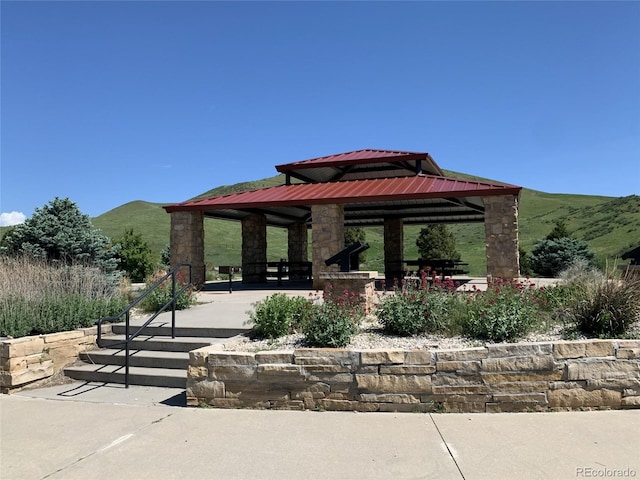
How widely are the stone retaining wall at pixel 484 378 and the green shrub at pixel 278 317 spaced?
1315 mm

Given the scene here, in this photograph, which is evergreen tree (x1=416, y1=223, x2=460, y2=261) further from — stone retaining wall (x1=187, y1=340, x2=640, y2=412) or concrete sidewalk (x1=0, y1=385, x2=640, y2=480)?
concrete sidewalk (x1=0, y1=385, x2=640, y2=480)

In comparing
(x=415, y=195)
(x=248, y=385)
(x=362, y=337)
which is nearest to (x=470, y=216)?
(x=415, y=195)

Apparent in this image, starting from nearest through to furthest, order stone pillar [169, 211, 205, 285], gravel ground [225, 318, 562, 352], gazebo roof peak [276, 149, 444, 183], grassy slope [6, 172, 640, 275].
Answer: gravel ground [225, 318, 562, 352]
stone pillar [169, 211, 205, 285]
gazebo roof peak [276, 149, 444, 183]
grassy slope [6, 172, 640, 275]

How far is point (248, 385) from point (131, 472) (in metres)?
1.71

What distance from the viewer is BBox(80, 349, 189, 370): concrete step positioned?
629cm

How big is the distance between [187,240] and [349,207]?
6.49 m

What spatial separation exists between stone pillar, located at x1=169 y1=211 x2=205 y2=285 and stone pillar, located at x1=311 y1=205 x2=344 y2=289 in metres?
4.32

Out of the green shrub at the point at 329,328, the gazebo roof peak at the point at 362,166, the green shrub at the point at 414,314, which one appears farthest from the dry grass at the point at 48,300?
the gazebo roof peak at the point at 362,166

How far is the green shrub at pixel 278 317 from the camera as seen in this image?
20.2ft

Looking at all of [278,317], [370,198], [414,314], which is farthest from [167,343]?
[370,198]

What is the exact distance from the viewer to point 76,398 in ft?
18.7

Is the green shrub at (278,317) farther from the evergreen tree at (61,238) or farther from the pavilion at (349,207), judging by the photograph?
the evergreen tree at (61,238)

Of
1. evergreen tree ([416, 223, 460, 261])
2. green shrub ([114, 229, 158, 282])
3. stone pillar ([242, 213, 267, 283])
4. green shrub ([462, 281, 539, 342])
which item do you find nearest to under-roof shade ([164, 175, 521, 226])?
stone pillar ([242, 213, 267, 283])

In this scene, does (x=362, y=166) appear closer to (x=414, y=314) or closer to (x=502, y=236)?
(x=502, y=236)
